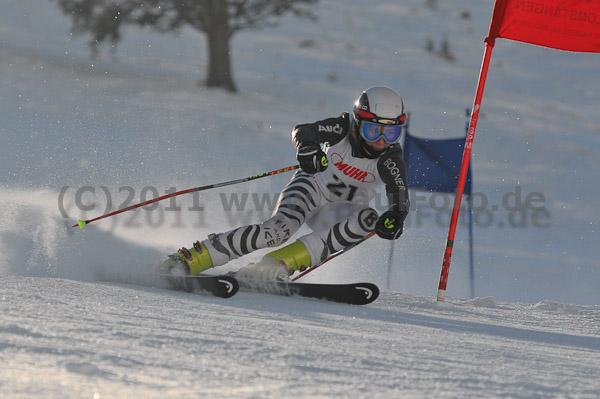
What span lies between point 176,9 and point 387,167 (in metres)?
14.7

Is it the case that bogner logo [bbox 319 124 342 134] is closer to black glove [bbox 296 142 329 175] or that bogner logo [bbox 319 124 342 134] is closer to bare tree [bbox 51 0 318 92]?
black glove [bbox 296 142 329 175]

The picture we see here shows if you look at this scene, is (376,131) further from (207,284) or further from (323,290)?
(207,284)

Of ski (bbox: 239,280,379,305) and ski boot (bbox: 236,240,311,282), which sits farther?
ski boot (bbox: 236,240,311,282)

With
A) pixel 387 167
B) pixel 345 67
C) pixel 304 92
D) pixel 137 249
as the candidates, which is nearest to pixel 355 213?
pixel 387 167

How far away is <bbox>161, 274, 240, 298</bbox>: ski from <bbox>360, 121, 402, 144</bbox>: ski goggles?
1.39m

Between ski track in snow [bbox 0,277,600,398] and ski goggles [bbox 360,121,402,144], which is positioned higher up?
ski goggles [bbox 360,121,402,144]

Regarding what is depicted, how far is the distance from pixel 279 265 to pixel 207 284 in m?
0.65

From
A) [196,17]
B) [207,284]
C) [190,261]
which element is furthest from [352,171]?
[196,17]

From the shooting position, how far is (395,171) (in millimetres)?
5223

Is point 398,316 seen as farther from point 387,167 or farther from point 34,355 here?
point 34,355

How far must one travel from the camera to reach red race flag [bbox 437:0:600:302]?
18.9ft

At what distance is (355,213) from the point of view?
17.3ft

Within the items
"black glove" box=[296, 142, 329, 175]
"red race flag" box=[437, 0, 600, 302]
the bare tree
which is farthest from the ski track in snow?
the bare tree

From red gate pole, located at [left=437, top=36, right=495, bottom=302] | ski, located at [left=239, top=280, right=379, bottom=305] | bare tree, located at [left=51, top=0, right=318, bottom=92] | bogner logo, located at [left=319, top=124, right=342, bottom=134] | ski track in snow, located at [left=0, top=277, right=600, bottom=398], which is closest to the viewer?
ski track in snow, located at [left=0, top=277, right=600, bottom=398]
